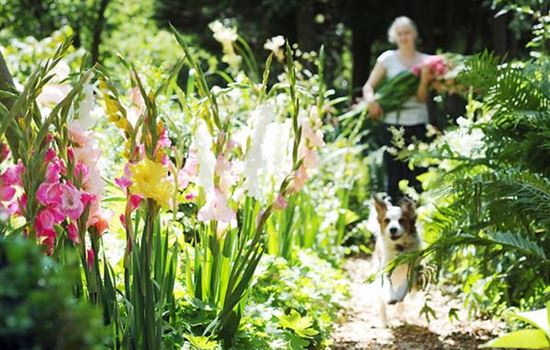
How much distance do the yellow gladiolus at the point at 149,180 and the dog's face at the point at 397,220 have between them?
2819 mm

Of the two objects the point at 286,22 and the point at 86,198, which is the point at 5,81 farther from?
the point at 286,22

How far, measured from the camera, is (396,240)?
539cm

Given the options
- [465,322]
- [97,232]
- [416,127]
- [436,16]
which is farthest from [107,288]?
[436,16]

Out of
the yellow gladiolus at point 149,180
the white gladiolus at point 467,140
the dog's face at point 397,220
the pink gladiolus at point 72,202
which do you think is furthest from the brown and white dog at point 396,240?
the pink gladiolus at point 72,202

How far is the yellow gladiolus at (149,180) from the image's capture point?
2.72 m

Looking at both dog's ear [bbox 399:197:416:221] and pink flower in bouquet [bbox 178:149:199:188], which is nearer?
pink flower in bouquet [bbox 178:149:199:188]

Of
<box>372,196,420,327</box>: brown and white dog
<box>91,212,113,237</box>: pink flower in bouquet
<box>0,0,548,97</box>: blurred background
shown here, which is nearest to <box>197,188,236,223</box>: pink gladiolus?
<box>91,212,113,237</box>: pink flower in bouquet

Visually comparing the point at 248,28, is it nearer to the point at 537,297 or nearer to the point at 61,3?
the point at 61,3

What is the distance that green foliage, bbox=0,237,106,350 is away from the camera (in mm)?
1378

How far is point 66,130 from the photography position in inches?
110

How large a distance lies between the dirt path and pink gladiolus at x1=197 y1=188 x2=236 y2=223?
1705mm

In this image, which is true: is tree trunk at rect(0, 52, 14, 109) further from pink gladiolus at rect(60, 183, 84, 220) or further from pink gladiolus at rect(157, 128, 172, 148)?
pink gladiolus at rect(60, 183, 84, 220)

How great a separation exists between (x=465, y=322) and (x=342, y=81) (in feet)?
54.0

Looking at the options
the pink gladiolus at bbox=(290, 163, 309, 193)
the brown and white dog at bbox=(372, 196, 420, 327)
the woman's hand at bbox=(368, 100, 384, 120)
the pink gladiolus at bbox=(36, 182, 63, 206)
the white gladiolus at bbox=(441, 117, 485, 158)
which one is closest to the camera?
the pink gladiolus at bbox=(36, 182, 63, 206)
